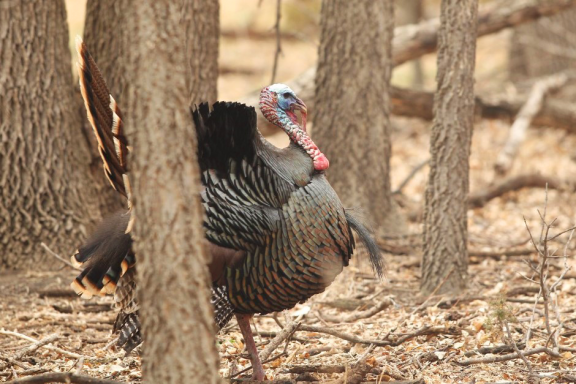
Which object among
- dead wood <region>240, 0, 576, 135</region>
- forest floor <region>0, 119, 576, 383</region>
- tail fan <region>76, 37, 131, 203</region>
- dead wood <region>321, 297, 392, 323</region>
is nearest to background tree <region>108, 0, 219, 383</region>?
tail fan <region>76, 37, 131, 203</region>

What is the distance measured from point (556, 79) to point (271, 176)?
7444 mm

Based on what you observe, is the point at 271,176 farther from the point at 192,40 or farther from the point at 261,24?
the point at 261,24

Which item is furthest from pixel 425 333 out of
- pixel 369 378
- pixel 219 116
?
pixel 219 116

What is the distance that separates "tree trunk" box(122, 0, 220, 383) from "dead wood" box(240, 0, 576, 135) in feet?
14.8

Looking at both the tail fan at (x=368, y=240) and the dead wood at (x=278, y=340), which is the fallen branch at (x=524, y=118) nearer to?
the tail fan at (x=368, y=240)

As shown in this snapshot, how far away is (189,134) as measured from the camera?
8.34 feet

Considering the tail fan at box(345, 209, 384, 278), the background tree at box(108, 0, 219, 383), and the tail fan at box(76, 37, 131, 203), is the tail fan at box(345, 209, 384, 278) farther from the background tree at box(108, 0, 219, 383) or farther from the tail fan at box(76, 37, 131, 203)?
the background tree at box(108, 0, 219, 383)

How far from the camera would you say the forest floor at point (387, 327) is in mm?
3882

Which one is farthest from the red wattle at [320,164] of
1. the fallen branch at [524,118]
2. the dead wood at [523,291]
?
the fallen branch at [524,118]

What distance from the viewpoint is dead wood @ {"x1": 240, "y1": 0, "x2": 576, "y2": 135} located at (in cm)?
770

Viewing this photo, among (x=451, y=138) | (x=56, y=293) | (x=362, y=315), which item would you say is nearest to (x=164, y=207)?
(x=362, y=315)

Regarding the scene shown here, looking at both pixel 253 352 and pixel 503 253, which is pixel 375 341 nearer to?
pixel 253 352

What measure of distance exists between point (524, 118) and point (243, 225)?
6.42m

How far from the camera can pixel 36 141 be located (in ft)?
18.0
